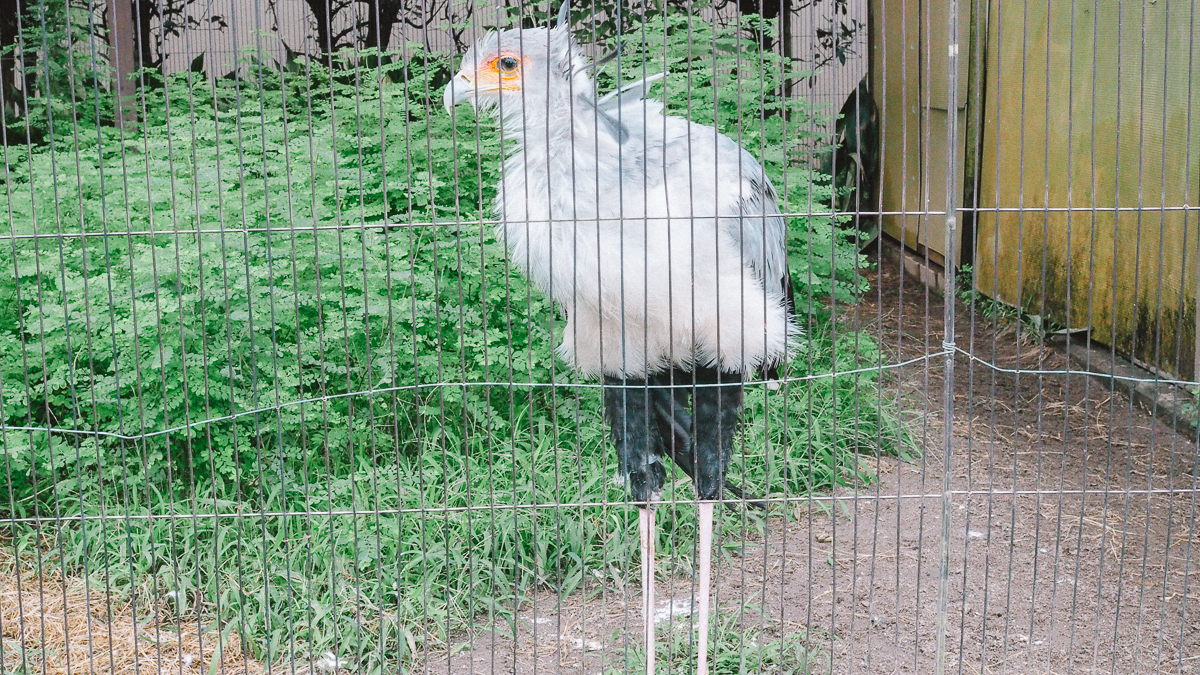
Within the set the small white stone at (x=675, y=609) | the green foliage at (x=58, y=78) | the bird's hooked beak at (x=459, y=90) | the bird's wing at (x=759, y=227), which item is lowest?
the small white stone at (x=675, y=609)

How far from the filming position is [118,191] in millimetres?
4473

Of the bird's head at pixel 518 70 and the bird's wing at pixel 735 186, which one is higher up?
the bird's head at pixel 518 70

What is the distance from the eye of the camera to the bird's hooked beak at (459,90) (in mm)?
2889

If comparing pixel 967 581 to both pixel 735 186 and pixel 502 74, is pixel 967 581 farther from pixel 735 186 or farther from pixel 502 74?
pixel 502 74

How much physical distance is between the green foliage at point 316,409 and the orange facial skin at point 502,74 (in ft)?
1.22

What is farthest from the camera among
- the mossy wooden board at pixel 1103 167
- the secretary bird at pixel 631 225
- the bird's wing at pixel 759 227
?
the mossy wooden board at pixel 1103 167

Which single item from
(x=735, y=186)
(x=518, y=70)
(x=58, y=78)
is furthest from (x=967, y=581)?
(x=58, y=78)

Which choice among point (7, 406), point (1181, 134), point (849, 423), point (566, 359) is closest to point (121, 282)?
point (7, 406)

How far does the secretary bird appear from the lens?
9.33ft

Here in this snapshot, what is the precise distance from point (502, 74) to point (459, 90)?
0.39ft

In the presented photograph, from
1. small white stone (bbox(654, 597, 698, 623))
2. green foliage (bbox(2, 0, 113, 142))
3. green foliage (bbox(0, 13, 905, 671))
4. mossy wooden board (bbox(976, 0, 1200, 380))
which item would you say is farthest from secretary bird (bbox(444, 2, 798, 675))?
green foliage (bbox(2, 0, 113, 142))

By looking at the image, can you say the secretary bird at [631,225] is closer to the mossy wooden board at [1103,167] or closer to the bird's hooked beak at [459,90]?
the bird's hooked beak at [459,90]

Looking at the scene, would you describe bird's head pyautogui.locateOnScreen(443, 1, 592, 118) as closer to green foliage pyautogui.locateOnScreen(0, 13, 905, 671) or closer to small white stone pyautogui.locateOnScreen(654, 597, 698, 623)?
green foliage pyautogui.locateOnScreen(0, 13, 905, 671)

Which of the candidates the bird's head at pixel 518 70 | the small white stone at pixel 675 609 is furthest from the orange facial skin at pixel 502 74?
the small white stone at pixel 675 609
